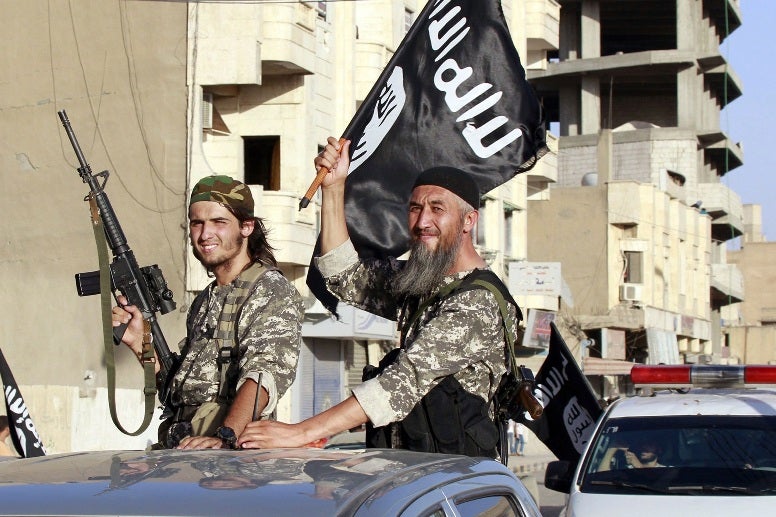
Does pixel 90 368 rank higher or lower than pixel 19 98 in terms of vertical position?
lower

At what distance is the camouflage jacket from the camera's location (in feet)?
16.6

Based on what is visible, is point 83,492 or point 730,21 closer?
point 83,492

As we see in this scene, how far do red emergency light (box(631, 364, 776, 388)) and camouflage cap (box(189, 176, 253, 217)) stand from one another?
256 inches

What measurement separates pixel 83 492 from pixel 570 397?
8.75 meters

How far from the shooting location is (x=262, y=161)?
26.9 m

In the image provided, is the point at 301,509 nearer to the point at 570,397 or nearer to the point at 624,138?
the point at 570,397

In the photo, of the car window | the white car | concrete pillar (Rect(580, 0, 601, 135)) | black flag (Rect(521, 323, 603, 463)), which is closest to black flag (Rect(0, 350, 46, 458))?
black flag (Rect(521, 323, 603, 463))

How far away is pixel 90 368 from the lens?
25.6 m

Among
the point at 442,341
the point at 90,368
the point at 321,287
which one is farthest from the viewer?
→ the point at 90,368

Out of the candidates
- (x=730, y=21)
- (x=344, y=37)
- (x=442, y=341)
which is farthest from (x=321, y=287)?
(x=730, y=21)

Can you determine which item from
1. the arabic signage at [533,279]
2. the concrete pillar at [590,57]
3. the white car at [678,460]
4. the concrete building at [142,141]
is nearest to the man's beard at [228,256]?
the white car at [678,460]

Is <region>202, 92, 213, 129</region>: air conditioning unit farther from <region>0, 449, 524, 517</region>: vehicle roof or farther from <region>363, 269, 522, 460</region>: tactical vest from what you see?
<region>0, 449, 524, 517</region>: vehicle roof

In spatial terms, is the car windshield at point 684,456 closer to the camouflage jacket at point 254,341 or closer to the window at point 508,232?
the camouflage jacket at point 254,341

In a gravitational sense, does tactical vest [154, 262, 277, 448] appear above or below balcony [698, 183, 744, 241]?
below
